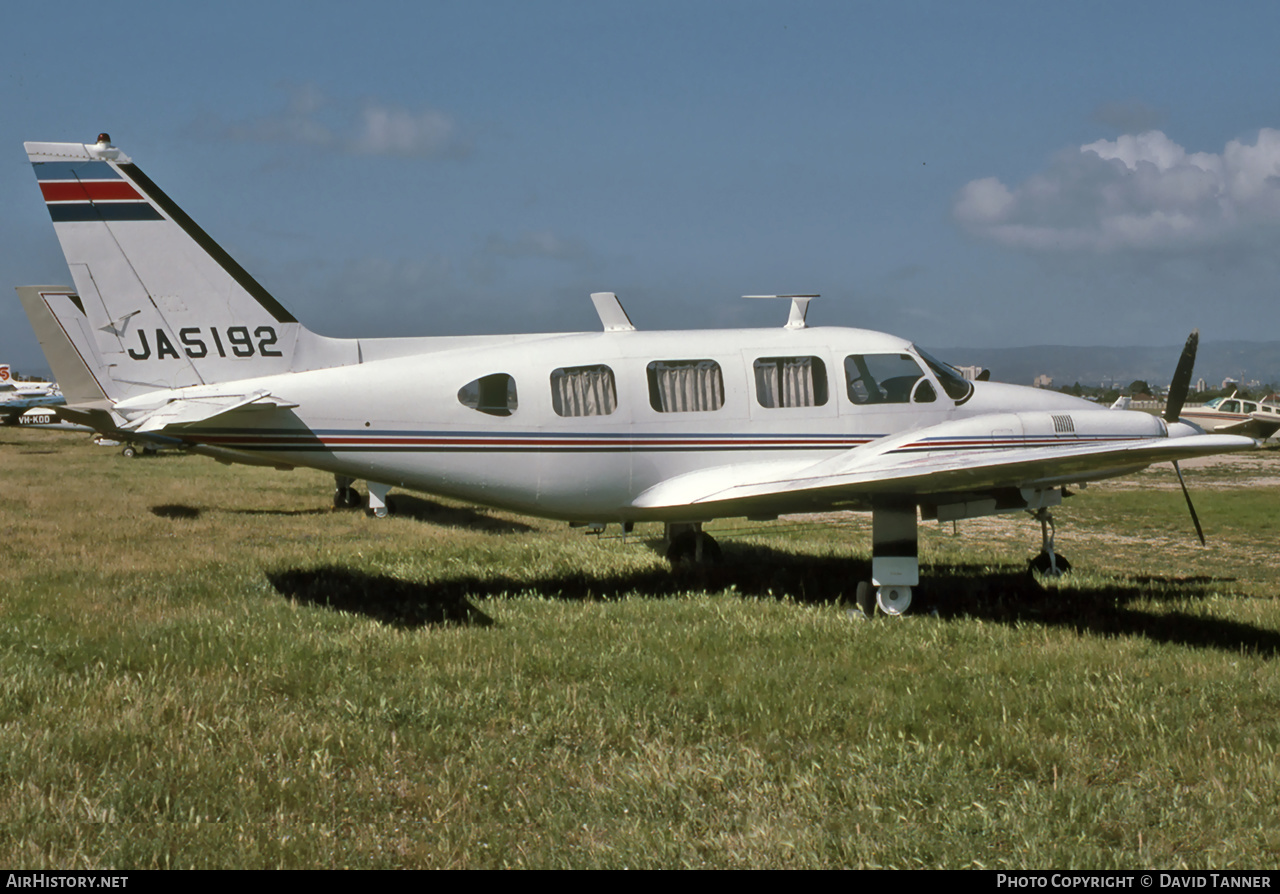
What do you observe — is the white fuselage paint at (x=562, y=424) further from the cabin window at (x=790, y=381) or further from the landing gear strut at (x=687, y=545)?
the landing gear strut at (x=687, y=545)

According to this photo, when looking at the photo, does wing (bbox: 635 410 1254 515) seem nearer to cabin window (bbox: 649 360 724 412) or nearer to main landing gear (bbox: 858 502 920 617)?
main landing gear (bbox: 858 502 920 617)

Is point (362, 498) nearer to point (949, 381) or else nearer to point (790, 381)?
point (790, 381)

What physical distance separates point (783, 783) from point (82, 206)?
9493 millimetres

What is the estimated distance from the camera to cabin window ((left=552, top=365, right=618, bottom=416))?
1077 centimetres

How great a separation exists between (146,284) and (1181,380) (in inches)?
503

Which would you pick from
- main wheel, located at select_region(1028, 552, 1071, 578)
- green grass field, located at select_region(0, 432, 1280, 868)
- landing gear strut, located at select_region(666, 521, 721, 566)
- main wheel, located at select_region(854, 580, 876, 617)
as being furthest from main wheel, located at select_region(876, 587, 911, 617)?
landing gear strut, located at select_region(666, 521, 721, 566)

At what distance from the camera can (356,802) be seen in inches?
219

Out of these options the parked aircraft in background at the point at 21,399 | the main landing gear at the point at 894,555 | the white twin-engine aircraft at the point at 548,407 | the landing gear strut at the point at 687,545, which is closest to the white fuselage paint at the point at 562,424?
the white twin-engine aircraft at the point at 548,407

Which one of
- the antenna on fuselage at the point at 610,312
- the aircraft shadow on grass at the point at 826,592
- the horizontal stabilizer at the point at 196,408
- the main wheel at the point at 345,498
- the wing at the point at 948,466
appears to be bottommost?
the aircraft shadow on grass at the point at 826,592

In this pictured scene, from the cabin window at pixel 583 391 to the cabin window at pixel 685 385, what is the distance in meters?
0.50

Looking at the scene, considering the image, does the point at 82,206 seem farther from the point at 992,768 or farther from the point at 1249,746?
the point at 1249,746

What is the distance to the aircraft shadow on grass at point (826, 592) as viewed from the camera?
32.4 ft

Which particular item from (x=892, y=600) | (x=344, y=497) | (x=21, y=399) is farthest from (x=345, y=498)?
(x=21, y=399)

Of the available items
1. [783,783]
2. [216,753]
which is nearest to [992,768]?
[783,783]
